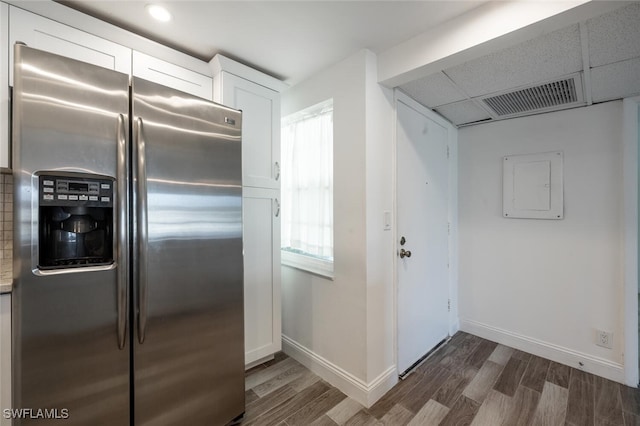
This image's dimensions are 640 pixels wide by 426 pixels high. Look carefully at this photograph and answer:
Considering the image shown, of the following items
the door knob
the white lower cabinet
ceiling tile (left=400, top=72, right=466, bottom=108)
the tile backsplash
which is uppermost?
ceiling tile (left=400, top=72, right=466, bottom=108)

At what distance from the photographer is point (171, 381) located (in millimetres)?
1331

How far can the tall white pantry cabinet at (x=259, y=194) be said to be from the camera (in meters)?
1.96

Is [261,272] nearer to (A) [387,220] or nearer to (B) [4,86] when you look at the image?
(A) [387,220]

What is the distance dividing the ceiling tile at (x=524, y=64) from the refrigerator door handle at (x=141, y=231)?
1828mm

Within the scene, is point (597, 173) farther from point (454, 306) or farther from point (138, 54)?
point (138, 54)

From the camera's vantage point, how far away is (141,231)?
4.09ft

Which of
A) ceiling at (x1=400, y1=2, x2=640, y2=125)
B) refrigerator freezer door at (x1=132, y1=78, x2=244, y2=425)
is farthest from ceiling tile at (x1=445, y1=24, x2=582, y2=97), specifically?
refrigerator freezer door at (x1=132, y1=78, x2=244, y2=425)

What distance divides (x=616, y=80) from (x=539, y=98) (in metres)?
0.40

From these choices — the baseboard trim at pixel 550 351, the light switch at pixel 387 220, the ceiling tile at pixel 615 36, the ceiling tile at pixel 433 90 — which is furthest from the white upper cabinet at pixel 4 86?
the baseboard trim at pixel 550 351

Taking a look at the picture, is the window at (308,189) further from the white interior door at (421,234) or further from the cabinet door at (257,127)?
→ the white interior door at (421,234)

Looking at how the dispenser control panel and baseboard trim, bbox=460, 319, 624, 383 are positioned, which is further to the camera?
baseboard trim, bbox=460, 319, 624, 383

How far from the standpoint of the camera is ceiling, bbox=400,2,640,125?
4.34 feet

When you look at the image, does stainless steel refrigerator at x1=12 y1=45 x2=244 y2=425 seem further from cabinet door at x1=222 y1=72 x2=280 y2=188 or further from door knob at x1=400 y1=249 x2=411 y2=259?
door knob at x1=400 y1=249 x2=411 y2=259

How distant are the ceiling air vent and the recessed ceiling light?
223 cm
